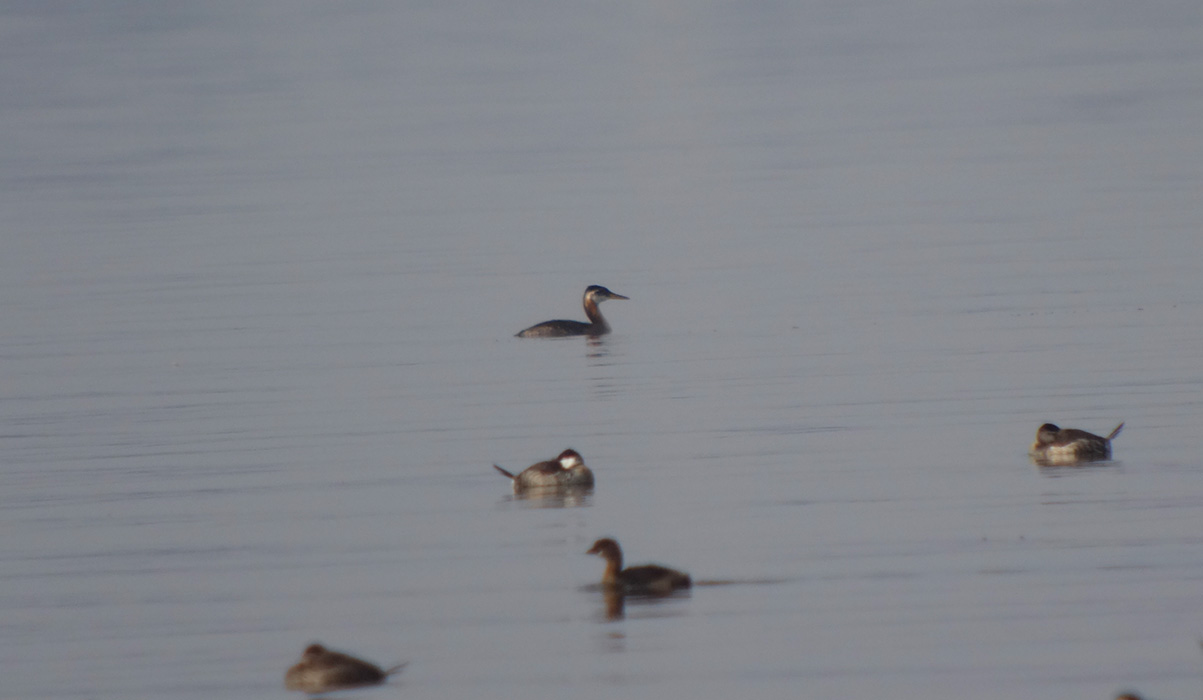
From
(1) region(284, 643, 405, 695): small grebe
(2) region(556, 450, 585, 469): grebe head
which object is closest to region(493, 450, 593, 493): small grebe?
(2) region(556, 450, 585, 469): grebe head

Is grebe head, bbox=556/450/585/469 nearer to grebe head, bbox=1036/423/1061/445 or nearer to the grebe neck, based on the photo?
grebe head, bbox=1036/423/1061/445

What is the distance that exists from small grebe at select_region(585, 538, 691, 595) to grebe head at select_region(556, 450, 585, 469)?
2.79 m

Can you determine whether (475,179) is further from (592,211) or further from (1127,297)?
(1127,297)

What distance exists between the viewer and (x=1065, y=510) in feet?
46.1

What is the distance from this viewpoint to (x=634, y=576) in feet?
40.0

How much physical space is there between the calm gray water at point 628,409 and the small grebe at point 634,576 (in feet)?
0.48

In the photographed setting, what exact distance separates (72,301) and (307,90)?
2148 inches

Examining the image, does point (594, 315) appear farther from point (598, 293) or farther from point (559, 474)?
point (559, 474)

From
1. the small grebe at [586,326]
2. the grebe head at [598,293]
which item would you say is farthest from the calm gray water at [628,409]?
the grebe head at [598,293]

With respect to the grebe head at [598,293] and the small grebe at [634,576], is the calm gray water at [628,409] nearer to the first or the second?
the small grebe at [634,576]

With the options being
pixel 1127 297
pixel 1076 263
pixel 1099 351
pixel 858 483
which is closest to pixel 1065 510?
pixel 858 483

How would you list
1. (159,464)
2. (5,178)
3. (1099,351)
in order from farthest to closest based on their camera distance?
(5,178), (1099,351), (159,464)

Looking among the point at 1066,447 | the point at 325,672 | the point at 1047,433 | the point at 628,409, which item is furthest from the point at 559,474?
the point at 325,672

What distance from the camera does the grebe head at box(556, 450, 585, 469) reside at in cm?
1512
